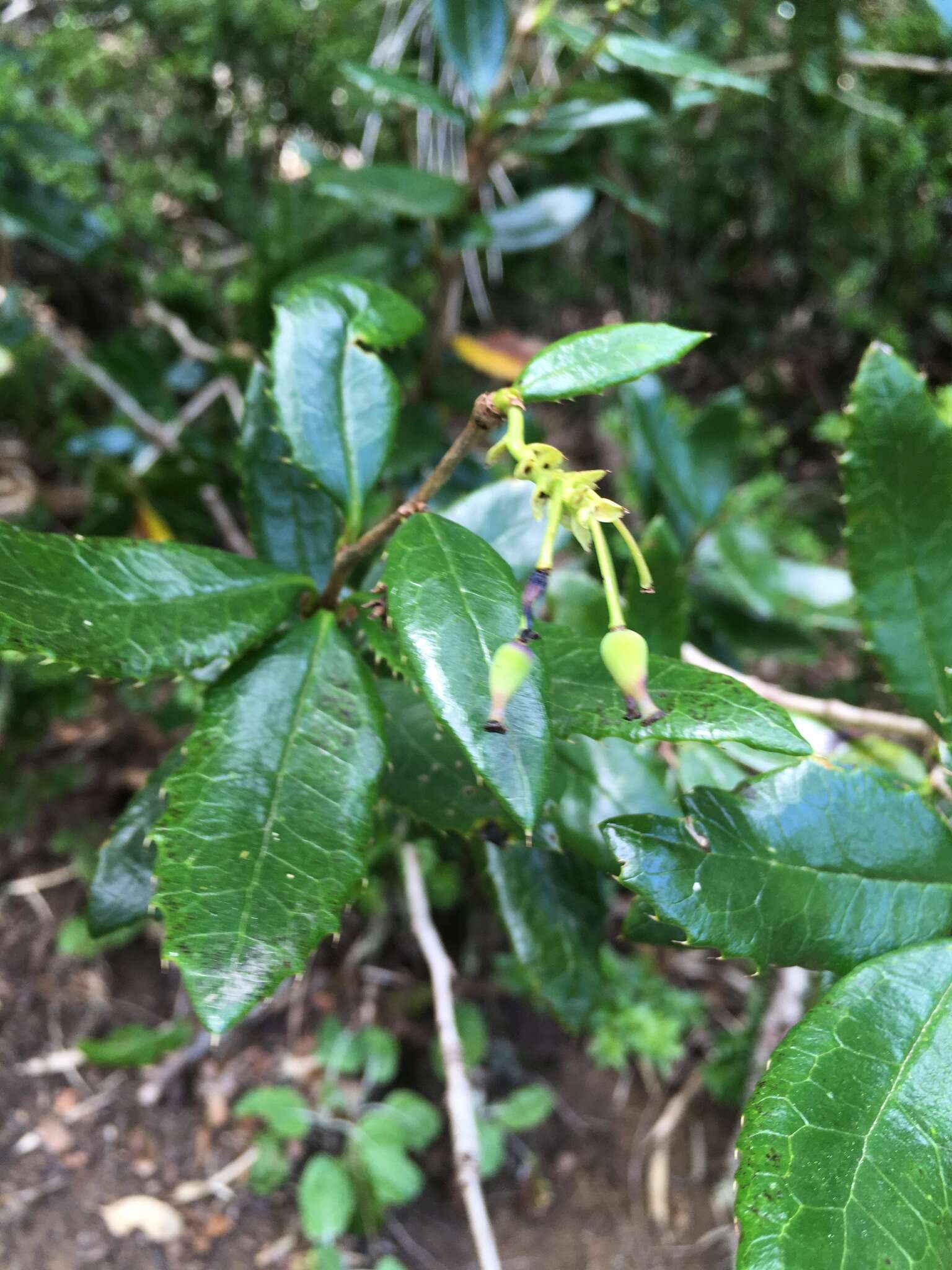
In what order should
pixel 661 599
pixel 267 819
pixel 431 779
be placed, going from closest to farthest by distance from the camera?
pixel 267 819, pixel 431 779, pixel 661 599

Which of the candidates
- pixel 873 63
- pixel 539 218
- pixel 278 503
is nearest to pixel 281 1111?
pixel 278 503

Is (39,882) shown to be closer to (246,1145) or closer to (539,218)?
(246,1145)

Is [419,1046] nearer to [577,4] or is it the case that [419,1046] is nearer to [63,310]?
[63,310]

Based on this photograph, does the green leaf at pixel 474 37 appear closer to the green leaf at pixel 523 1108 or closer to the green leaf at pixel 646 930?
the green leaf at pixel 646 930

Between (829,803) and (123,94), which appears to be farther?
(123,94)

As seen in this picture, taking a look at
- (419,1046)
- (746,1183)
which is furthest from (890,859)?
(419,1046)

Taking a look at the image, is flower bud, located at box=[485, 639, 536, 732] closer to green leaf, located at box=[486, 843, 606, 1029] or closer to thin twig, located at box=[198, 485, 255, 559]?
green leaf, located at box=[486, 843, 606, 1029]
